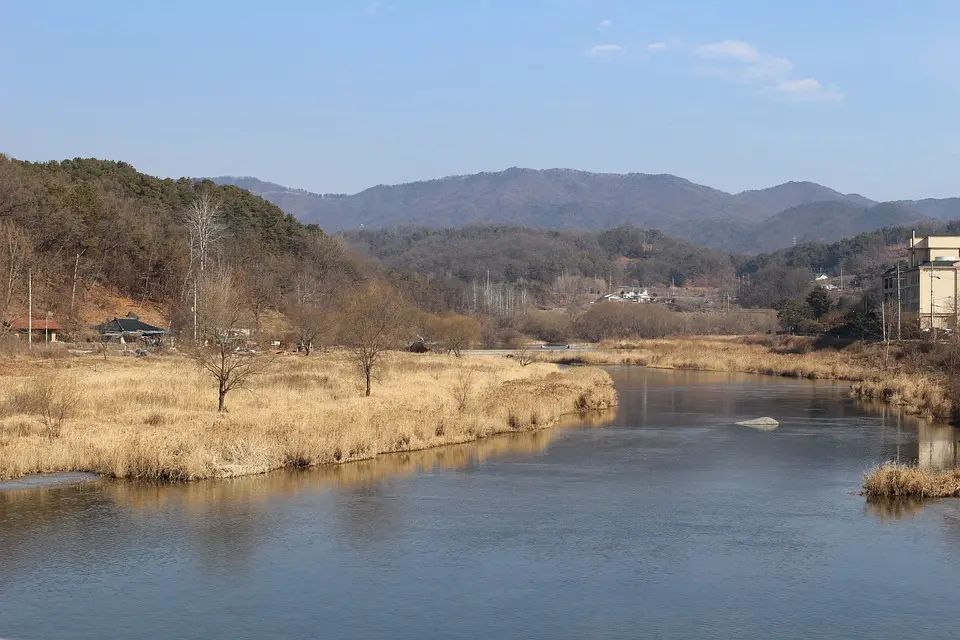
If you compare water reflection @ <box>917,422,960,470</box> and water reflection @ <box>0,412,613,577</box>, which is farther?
water reflection @ <box>917,422,960,470</box>

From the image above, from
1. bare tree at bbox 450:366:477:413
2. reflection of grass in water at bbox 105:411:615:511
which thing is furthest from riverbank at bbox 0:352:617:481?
reflection of grass in water at bbox 105:411:615:511

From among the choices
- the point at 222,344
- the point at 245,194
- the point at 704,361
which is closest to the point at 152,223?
the point at 245,194

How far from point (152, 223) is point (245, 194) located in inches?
867

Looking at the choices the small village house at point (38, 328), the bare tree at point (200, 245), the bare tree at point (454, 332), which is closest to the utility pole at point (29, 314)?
the small village house at point (38, 328)

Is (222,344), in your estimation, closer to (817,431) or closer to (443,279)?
(817,431)

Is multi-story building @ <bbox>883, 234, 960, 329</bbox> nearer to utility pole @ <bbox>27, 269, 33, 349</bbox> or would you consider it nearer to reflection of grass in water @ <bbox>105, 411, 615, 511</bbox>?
reflection of grass in water @ <bbox>105, 411, 615, 511</bbox>

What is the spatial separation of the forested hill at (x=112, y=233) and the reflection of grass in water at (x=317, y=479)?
118 feet

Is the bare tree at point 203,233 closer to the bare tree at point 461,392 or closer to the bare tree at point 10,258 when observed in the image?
the bare tree at point 10,258

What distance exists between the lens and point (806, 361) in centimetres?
6612

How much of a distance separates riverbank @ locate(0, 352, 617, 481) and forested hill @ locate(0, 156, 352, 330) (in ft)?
78.0

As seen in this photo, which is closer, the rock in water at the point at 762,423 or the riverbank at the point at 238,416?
the riverbank at the point at 238,416

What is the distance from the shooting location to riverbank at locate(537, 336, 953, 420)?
42812 mm

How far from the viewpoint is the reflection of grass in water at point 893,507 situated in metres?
20.5

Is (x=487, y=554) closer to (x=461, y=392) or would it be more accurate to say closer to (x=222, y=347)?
(x=222, y=347)
